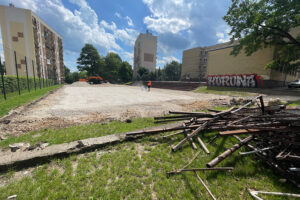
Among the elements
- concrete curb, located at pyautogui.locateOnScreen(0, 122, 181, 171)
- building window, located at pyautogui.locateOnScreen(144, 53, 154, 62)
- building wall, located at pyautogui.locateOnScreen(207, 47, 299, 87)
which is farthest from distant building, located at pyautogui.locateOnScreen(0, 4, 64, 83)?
building window, located at pyautogui.locateOnScreen(144, 53, 154, 62)

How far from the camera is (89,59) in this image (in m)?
61.8

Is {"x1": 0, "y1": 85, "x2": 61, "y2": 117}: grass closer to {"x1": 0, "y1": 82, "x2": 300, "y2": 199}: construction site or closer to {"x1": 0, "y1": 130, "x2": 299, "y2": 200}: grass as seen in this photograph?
{"x1": 0, "y1": 82, "x2": 300, "y2": 199}: construction site

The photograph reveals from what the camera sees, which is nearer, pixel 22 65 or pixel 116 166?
pixel 116 166

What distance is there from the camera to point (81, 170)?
2.51 metres

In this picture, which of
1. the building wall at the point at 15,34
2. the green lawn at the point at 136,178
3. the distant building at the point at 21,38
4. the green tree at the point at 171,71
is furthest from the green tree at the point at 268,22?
the green tree at the point at 171,71

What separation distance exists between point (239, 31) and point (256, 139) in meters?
18.6

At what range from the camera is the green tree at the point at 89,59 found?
6091 centimetres

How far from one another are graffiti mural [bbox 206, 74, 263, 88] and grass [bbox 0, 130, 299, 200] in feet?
80.7

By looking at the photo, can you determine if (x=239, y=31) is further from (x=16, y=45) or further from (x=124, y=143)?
(x=16, y=45)

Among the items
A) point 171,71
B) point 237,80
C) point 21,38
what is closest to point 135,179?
point 237,80

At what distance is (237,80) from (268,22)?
11.6 meters

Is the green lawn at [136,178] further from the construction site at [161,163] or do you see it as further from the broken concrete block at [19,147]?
the broken concrete block at [19,147]

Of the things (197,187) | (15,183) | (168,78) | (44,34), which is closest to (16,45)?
(44,34)

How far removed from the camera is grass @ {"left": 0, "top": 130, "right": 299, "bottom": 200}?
205 centimetres
